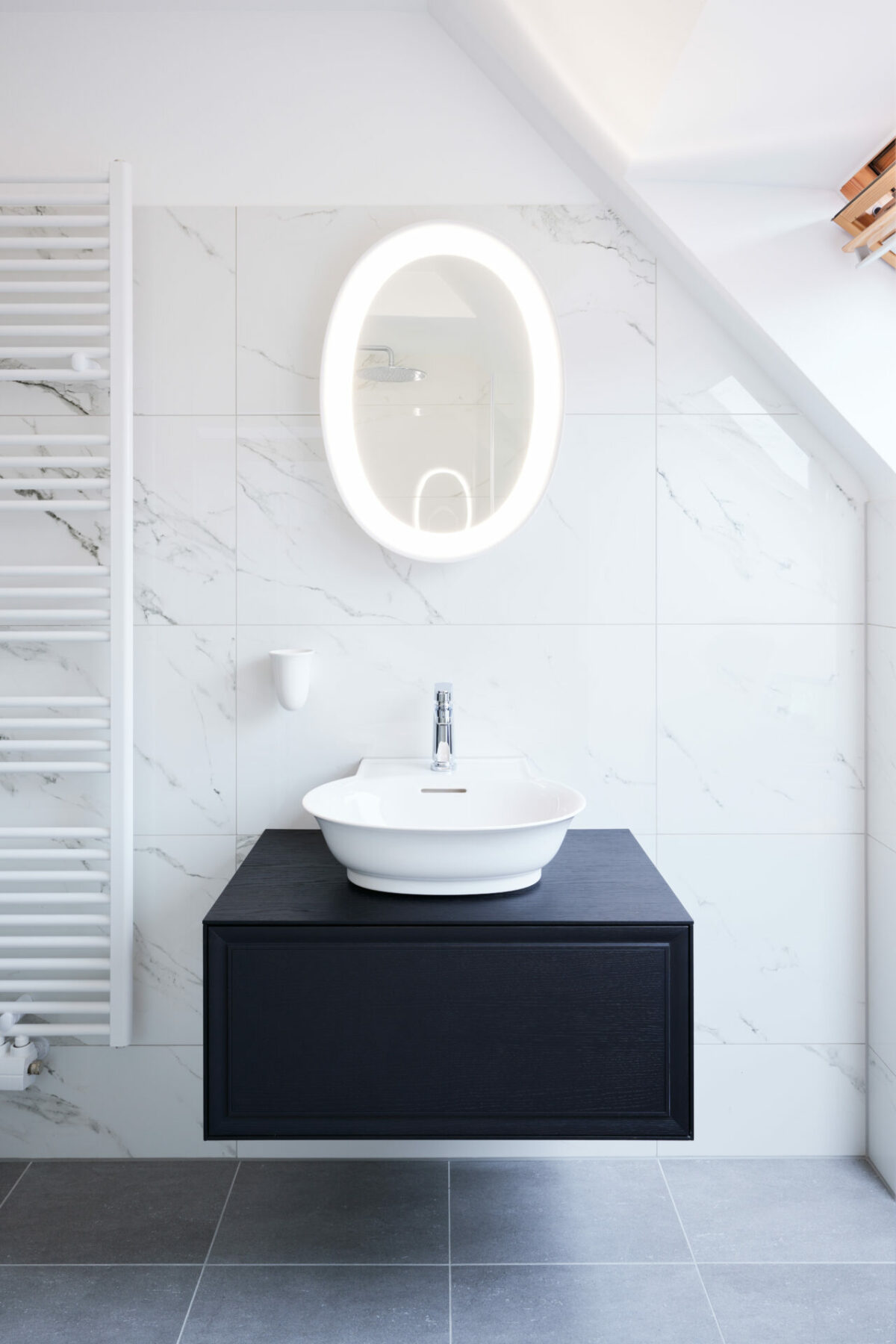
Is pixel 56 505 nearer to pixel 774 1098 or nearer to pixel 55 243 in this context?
pixel 55 243

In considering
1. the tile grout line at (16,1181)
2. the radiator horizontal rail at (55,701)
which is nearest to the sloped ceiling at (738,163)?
the radiator horizontal rail at (55,701)

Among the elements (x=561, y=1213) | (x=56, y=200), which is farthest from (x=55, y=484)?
(x=561, y=1213)

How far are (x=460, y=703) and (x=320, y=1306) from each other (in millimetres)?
1096

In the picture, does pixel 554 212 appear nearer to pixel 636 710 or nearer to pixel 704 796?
pixel 636 710

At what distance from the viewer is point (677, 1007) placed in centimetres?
154

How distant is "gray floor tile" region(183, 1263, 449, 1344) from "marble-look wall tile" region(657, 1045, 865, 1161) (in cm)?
65

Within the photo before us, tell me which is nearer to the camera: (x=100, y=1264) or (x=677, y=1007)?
(x=677, y=1007)

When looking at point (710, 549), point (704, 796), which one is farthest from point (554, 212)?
point (704, 796)

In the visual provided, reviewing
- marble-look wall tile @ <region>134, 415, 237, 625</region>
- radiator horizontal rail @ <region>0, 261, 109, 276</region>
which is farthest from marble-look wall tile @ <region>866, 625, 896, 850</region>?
radiator horizontal rail @ <region>0, 261, 109, 276</region>

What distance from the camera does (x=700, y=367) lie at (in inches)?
79.0

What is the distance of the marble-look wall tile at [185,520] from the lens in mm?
2008

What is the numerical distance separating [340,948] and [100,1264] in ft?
2.65

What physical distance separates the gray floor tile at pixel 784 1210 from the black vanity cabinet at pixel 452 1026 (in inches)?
18.3

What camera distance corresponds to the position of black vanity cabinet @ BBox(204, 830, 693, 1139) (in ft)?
5.02
